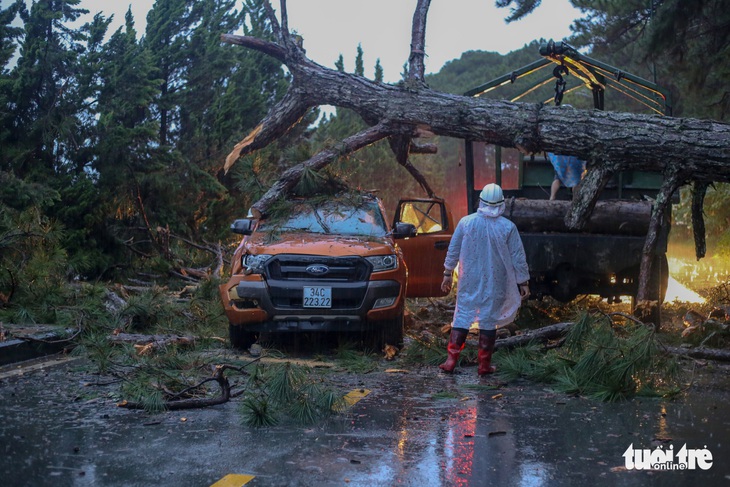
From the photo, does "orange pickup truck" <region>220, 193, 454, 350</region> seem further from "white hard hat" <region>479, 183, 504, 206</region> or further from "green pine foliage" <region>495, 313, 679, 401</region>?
"green pine foliage" <region>495, 313, 679, 401</region>

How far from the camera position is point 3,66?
46.0ft

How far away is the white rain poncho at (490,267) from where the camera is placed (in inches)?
341

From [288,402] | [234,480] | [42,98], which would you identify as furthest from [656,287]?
[42,98]

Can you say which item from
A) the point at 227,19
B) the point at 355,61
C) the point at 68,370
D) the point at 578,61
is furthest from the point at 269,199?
the point at 355,61

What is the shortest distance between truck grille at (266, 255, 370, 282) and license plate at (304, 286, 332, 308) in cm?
16

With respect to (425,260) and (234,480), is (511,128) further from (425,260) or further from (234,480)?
(234,480)

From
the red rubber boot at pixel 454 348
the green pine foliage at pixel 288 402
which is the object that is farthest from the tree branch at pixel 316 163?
the green pine foliage at pixel 288 402

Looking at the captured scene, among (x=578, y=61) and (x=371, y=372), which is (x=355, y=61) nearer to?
(x=578, y=61)

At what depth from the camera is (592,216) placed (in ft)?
34.6

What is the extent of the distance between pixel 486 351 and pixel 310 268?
197 centimetres

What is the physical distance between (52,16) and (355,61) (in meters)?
13.4

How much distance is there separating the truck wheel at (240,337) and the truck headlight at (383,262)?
148 centimetres

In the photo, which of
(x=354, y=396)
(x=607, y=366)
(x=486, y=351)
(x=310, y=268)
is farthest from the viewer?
(x=310, y=268)

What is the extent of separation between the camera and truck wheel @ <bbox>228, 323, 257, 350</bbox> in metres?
9.29
